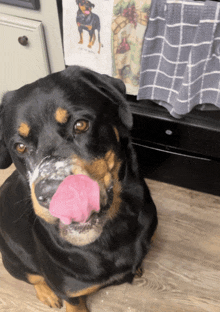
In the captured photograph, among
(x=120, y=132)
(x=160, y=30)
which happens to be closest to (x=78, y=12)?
(x=160, y=30)

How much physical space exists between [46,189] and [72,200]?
0.09 metres

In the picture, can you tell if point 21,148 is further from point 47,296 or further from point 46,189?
point 47,296

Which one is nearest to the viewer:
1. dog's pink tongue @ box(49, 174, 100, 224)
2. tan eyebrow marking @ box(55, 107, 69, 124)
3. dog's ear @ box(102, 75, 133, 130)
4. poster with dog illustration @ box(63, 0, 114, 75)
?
dog's pink tongue @ box(49, 174, 100, 224)

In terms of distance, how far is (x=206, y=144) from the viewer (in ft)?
5.65

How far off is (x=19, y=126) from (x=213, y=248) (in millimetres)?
1375

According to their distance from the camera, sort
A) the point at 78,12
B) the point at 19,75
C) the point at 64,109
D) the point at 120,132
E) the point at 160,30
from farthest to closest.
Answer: the point at 19,75 → the point at 78,12 → the point at 160,30 → the point at 120,132 → the point at 64,109

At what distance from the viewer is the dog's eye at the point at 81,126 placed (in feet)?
3.33

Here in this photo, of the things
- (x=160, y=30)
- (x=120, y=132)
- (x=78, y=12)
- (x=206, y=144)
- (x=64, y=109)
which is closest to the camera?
(x=64, y=109)

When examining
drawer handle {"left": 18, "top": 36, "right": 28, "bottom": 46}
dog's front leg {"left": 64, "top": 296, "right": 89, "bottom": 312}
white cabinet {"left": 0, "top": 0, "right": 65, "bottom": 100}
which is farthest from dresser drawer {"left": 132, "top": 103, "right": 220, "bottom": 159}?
dog's front leg {"left": 64, "top": 296, "right": 89, "bottom": 312}

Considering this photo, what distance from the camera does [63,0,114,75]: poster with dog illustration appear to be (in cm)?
141

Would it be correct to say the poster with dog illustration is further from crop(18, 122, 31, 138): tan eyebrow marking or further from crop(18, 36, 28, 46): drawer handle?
crop(18, 122, 31, 138): tan eyebrow marking

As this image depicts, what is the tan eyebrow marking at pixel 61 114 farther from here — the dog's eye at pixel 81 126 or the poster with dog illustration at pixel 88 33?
the poster with dog illustration at pixel 88 33

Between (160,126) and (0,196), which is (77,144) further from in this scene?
(160,126)

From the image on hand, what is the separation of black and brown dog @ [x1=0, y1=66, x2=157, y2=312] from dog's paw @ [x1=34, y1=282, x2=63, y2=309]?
0.15 m
